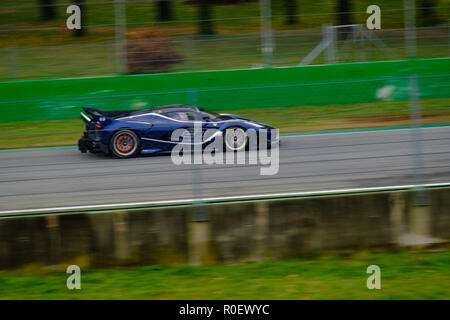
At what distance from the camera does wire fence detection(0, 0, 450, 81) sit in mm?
13320

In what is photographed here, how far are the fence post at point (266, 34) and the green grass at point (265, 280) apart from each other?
8.32 m

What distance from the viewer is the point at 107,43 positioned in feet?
44.1

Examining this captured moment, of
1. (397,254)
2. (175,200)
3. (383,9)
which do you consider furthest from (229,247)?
(383,9)

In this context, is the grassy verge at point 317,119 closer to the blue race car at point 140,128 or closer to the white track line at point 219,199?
the white track line at point 219,199

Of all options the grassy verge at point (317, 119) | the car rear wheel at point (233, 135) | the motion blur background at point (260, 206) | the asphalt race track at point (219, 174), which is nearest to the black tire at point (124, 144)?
the car rear wheel at point (233, 135)

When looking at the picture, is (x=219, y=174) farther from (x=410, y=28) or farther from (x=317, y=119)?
(x=410, y=28)

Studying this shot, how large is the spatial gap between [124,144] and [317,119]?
4.44m

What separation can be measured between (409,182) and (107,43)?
30.0 feet

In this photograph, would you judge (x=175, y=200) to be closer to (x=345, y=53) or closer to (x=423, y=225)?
(x=423, y=225)

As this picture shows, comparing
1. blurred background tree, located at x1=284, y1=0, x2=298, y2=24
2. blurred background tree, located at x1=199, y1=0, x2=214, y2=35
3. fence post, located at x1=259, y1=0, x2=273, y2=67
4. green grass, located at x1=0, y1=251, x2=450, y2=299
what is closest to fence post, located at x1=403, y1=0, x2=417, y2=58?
blurred background tree, located at x1=284, y1=0, x2=298, y2=24

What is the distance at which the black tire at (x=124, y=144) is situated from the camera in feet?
32.2

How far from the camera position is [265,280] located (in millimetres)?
5051

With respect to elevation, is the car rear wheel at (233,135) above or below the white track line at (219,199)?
above

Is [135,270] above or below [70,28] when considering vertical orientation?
below
